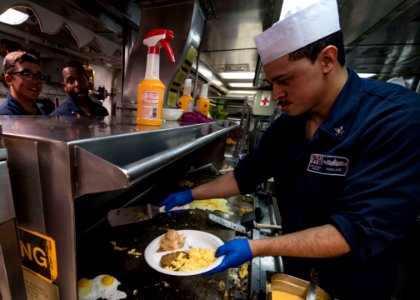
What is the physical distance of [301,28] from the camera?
38.7 inches

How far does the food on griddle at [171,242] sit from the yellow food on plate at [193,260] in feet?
0.18

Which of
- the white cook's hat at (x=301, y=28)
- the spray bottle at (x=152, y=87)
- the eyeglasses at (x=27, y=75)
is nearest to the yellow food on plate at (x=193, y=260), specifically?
the spray bottle at (x=152, y=87)

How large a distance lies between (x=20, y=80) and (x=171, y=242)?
2301mm

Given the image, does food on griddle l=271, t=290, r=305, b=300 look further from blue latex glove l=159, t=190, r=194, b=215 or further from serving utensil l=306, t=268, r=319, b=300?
blue latex glove l=159, t=190, r=194, b=215

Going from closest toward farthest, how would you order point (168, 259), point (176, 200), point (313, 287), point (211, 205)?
point (313, 287), point (168, 259), point (176, 200), point (211, 205)

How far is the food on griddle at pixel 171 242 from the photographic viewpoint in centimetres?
101

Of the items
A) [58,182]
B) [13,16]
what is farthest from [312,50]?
[13,16]

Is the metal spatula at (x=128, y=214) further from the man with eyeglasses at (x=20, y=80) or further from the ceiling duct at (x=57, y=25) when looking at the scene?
the man with eyeglasses at (x=20, y=80)

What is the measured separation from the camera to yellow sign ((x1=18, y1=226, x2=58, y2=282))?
49cm

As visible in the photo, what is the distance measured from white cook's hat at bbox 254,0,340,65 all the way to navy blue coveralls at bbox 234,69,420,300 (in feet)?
0.95

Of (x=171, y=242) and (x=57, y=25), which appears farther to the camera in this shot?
(x=57, y=25)

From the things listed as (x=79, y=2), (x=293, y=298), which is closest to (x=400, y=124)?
(x=293, y=298)

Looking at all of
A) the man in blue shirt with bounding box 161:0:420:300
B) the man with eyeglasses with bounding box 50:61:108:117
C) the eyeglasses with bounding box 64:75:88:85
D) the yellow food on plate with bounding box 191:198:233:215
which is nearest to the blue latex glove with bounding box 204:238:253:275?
the man in blue shirt with bounding box 161:0:420:300

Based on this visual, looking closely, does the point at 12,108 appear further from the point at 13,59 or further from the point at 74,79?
the point at 74,79
